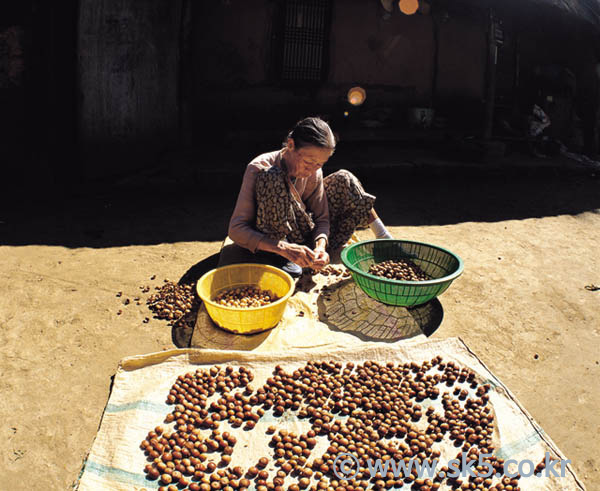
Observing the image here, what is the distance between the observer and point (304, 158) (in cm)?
291

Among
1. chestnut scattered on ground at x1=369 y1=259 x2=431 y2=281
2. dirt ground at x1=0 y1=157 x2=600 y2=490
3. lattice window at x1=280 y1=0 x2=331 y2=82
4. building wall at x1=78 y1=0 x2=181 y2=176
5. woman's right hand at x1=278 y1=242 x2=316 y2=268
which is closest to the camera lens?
dirt ground at x1=0 y1=157 x2=600 y2=490

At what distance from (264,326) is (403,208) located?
3.18 m

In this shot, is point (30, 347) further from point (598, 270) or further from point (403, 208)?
point (598, 270)

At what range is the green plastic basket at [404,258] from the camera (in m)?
2.92

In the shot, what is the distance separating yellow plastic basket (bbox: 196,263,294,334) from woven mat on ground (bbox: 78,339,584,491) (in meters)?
0.22

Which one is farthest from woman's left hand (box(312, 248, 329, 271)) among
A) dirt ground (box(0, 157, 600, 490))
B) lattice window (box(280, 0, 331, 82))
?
lattice window (box(280, 0, 331, 82))

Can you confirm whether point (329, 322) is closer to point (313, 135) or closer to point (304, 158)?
point (304, 158)

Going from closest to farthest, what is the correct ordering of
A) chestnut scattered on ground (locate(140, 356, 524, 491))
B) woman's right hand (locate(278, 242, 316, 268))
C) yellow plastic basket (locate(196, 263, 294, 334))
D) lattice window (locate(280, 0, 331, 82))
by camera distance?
chestnut scattered on ground (locate(140, 356, 524, 491)) < yellow plastic basket (locate(196, 263, 294, 334)) < woman's right hand (locate(278, 242, 316, 268)) < lattice window (locate(280, 0, 331, 82))

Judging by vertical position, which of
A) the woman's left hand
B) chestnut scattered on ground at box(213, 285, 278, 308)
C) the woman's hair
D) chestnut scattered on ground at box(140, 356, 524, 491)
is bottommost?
chestnut scattered on ground at box(140, 356, 524, 491)

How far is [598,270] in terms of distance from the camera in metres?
4.14

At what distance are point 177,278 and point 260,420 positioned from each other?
1.74m

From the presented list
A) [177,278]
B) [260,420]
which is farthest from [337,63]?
[260,420]

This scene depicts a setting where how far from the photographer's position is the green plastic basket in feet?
9.59

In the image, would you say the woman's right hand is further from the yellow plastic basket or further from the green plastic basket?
the green plastic basket
